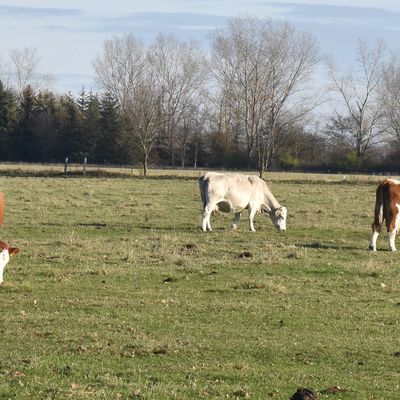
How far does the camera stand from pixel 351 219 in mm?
27891

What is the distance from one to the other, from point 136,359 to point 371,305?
4995 millimetres

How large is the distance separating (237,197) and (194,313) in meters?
12.9

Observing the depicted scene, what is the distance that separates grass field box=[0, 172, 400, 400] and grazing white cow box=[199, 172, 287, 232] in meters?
0.75

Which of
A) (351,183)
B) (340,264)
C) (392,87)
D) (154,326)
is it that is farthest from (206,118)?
(154,326)

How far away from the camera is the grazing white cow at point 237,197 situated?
24.6 metres

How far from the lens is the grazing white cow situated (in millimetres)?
24562

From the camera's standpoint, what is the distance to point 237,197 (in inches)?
981

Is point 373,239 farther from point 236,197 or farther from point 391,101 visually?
point 391,101

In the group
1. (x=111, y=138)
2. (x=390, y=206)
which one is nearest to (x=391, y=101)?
(x=111, y=138)

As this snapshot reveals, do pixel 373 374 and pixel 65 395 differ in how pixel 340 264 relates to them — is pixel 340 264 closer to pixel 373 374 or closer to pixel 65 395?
pixel 373 374

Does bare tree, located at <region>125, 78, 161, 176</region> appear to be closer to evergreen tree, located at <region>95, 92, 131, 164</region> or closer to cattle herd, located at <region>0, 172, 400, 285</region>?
evergreen tree, located at <region>95, 92, 131, 164</region>

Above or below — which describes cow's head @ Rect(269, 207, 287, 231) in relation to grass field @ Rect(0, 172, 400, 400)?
above

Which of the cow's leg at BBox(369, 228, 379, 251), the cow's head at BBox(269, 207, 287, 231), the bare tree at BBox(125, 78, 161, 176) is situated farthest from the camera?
the bare tree at BBox(125, 78, 161, 176)

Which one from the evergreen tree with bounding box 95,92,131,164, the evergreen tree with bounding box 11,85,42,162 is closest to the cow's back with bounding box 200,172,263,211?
the evergreen tree with bounding box 95,92,131,164
